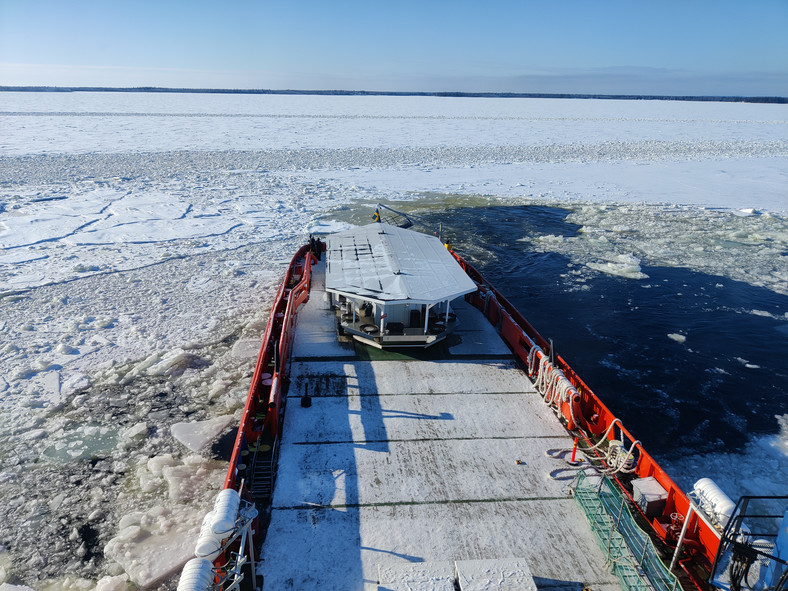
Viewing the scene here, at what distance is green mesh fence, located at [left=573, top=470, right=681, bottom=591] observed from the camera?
6273 millimetres

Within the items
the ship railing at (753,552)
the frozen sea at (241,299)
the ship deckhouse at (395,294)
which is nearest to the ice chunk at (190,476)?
the frozen sea at (241,299)

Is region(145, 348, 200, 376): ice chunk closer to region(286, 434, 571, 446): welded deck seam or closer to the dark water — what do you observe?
region(286, 434, 571, 446): welded deck seam

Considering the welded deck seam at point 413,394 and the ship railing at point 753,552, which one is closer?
the ship railing at point 753,552

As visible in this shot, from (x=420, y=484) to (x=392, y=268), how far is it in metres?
5.58

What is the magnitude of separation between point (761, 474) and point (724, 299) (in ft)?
33.5

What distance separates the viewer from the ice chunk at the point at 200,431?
10.5 meters

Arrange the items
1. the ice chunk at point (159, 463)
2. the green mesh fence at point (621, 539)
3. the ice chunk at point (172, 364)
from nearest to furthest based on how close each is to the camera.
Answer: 1. the green mesh fence at point (621, 539)
2. the ice chunk at point (159, 463)
3. the ice chunk at point (172, 364)

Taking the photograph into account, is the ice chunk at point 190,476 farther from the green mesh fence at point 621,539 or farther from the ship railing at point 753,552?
the ship railing at point 753,552

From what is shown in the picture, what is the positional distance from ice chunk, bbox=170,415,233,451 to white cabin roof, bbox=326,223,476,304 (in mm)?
3721

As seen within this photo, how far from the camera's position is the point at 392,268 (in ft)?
40.2

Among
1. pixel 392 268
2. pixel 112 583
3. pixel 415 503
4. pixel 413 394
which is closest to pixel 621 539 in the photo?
pixel 415 503

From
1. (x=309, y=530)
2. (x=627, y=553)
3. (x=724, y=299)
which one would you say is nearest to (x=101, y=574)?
(x=309, y=530)

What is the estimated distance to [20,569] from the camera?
7.81 meters

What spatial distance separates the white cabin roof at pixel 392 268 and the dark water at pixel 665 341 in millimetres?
4848
